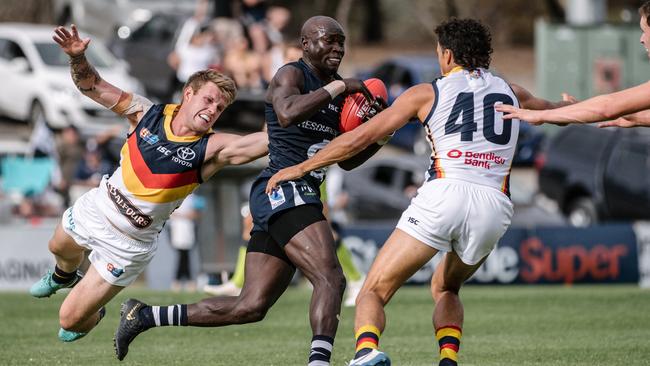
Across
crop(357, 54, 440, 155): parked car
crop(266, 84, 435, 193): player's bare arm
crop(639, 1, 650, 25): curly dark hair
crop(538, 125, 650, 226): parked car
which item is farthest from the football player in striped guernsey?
crop(357, 54, 440, 155): parked car

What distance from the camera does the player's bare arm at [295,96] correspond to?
7676mm

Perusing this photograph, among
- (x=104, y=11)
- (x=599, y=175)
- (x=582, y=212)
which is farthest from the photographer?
(x=104, y=11)

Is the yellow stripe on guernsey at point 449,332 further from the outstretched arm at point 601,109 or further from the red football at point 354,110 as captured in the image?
the outstretched arm at point 601,109

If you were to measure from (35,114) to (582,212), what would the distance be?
34.3 feet

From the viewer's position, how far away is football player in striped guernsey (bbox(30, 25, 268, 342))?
8.26 metres

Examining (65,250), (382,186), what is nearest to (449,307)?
(65,250)

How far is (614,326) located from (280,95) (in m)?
5.51

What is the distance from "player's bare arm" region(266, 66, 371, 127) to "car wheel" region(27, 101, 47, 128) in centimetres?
1662

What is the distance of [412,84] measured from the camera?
1009 inches

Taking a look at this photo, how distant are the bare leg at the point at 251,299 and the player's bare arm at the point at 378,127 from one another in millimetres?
636

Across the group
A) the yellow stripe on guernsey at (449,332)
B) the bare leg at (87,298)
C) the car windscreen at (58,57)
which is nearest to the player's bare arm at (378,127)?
the yellow stripe on guernsey at (449,332)

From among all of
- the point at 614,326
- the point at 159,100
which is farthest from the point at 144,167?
the point at 159,100

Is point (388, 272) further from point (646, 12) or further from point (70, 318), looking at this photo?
point (70, 318)

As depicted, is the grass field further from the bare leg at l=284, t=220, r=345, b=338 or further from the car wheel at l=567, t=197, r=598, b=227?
the car wheel at l=567, t=197, r=598, b=227
